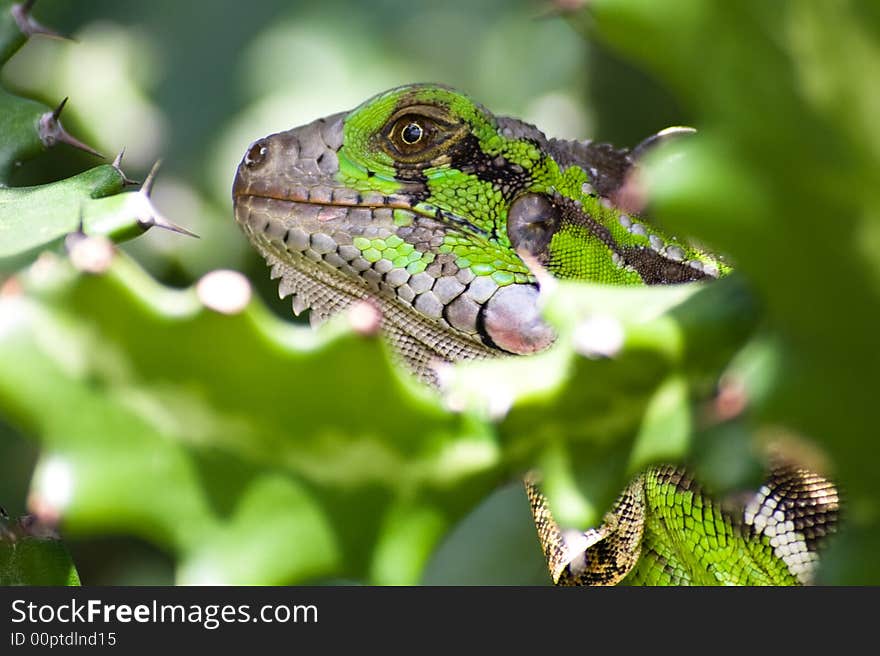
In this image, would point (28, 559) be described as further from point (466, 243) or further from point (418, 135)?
point (418, 135)

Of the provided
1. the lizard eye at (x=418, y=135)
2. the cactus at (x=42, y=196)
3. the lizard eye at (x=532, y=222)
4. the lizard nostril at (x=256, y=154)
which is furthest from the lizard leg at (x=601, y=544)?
the cactus at (x=42, y=196)

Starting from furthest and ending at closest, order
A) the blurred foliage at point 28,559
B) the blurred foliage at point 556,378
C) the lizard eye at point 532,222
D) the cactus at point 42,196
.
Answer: the lizard eye at point 532,222 → the blurred foliage at point 28,559 → the cactus at point 42,196 → the blurred foliage at point 556,378

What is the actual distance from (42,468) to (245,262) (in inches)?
125

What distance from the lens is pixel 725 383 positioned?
40.4 inches

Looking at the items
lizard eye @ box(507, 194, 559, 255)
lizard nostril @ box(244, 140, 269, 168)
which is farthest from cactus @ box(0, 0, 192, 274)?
lizard eye @ box(507, 194, 559, 255)

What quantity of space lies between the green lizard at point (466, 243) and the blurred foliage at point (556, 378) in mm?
1015

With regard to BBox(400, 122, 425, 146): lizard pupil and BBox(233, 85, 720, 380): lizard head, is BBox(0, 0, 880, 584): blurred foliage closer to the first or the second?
BBox(233, 85, 720, 380): lizard head

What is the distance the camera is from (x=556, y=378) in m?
1.12

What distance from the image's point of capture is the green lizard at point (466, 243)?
2.19m

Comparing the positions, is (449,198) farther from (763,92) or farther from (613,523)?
(763,92)

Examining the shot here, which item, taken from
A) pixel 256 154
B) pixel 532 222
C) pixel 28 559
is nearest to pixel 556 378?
pixel 28 559

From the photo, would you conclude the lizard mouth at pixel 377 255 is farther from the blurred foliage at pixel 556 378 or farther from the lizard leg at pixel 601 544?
the blurred foliage at pixel 556 378

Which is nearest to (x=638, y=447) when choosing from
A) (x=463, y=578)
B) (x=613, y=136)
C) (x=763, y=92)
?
(x=763, y=92)

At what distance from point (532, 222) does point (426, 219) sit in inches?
9.7
